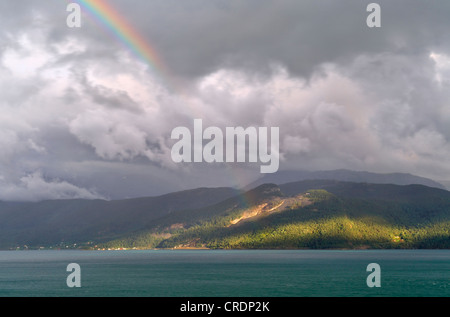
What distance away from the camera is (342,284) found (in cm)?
14938

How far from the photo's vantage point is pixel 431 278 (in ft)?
566

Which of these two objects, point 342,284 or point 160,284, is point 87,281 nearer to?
point 160,284

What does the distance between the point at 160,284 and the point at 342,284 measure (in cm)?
5807
